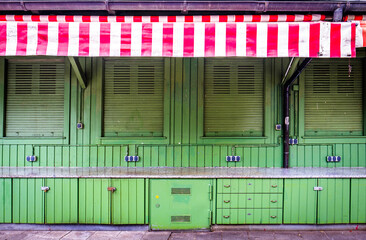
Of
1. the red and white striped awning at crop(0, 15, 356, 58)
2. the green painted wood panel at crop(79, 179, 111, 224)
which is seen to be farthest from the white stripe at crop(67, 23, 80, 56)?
the green painted wood panel at crop(79, 179, 111, 224)

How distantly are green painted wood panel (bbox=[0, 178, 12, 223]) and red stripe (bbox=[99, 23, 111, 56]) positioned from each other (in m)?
2.86

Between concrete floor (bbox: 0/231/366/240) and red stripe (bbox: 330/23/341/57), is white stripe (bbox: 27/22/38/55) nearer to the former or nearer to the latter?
concrete floor (bbox: 0/231/366/240)

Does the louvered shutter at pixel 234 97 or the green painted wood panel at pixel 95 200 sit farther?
the louvered shutter at pixel 234 97

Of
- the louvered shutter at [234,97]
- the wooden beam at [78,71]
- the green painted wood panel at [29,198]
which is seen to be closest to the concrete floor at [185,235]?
the green painted wood panel at [29,198]

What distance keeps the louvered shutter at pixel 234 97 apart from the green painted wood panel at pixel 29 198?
3.28m

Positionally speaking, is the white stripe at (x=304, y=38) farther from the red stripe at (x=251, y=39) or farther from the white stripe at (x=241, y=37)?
the white stripe at (x=241, y=37)

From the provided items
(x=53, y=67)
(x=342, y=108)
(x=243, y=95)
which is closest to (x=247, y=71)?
(x=243, y=95)

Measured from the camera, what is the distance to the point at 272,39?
3.74 metres

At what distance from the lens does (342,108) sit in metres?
5.38

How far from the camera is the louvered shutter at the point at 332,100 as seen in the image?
5.35 m

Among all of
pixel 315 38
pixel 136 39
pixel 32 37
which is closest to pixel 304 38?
pixel 315 38

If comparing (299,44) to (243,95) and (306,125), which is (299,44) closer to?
(243,95)

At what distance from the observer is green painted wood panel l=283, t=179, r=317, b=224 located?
4.47 metres

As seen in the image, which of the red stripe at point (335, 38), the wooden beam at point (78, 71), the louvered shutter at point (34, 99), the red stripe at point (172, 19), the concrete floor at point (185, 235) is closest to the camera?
the red stripe at point (335, 38)
